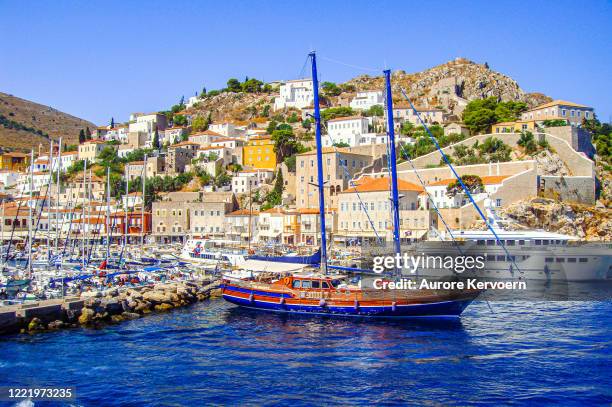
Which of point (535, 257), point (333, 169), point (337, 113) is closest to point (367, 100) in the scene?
point (337, 113)

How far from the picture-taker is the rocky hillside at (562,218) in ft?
164

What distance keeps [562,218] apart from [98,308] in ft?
131

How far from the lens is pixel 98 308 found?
90.4 feet

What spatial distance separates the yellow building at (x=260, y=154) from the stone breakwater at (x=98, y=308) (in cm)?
5231

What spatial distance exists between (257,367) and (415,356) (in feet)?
19.3

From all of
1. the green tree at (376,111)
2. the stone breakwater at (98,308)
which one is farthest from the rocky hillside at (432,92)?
the stone breakwater at (98,308)

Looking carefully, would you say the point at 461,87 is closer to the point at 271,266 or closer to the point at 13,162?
the point at 271,266

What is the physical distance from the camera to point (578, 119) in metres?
79.2

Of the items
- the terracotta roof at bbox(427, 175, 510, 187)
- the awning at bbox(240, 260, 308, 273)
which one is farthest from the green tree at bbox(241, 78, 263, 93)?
the awning at bbox(240, 260, 308, 273)

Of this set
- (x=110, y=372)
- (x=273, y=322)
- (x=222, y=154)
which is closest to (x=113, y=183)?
(x=222, y=154)

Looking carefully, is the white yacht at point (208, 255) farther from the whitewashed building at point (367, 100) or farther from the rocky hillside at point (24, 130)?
the rocky hillside at point (24, 130)

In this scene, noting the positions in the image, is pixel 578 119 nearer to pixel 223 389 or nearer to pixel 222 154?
pixel 222 154

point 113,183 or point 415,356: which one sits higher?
point 113,183

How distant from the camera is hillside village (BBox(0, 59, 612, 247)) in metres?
53.9
